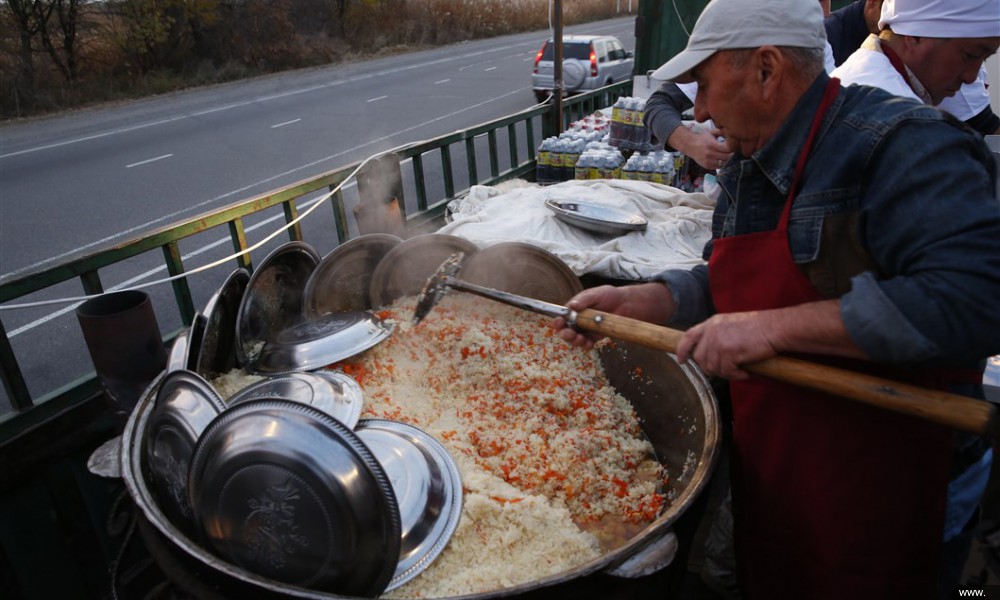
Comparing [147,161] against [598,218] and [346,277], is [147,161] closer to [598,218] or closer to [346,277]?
[346,277]

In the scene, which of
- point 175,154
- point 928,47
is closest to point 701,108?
point 928,47

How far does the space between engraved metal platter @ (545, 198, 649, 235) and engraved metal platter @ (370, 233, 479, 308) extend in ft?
2.48

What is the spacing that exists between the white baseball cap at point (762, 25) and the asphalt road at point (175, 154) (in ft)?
10.8

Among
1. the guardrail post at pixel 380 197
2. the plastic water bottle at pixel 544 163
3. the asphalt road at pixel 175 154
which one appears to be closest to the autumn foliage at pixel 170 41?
the asphalt road at pixel 175 154

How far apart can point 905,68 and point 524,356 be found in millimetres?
1852

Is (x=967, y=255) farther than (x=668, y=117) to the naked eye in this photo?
No

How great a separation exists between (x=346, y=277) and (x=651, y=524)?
2.02 meters

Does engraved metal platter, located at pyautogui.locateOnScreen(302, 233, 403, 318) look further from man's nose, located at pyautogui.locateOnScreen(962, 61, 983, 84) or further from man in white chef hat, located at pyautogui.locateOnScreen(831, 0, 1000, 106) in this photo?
man's nose, located at pyautogui.locateOnScreen(962, 61, 983, 84)

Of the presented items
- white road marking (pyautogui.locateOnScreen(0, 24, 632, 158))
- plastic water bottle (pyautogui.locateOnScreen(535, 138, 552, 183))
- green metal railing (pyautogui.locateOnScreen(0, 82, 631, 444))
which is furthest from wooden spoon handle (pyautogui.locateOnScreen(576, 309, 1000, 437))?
white road marking (pyautogui.locateOnScreen(0, 24, 632, 158))

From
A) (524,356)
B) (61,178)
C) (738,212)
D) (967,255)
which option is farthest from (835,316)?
(61,178)

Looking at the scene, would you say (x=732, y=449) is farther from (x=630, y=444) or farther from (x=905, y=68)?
(x=905, y=68)

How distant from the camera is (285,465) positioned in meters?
1.60

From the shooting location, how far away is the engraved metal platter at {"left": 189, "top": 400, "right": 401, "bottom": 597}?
1.59 meters

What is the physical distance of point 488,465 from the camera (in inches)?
91.1
